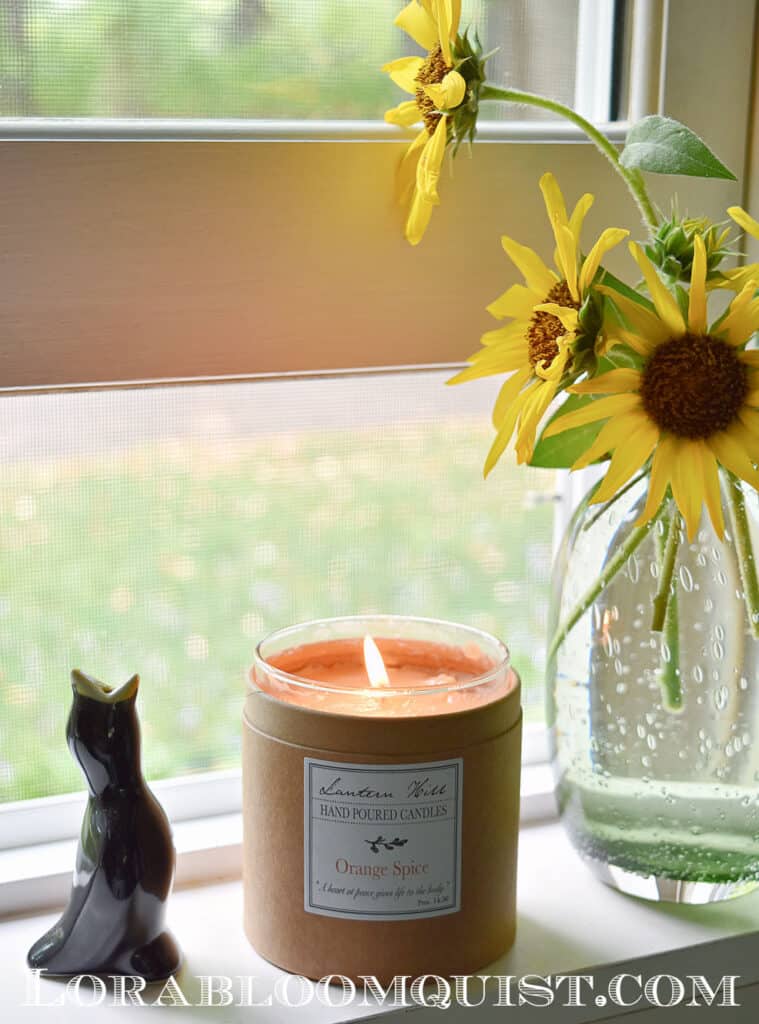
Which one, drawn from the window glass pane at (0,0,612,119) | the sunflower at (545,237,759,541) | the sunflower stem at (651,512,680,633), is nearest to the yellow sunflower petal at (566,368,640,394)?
the sunflower at (545,237,759,541)

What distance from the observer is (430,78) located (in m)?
0.55

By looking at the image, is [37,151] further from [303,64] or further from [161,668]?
[161,668]

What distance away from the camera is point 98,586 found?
27.2 inches

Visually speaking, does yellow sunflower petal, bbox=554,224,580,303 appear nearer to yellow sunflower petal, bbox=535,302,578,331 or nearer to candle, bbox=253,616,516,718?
yellow sunflower petal, bbox=535,302,578,331

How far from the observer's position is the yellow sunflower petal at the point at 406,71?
0.57 m

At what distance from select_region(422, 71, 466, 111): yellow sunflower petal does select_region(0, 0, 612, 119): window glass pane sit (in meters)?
0.11

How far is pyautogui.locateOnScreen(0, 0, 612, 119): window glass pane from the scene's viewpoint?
0.57m

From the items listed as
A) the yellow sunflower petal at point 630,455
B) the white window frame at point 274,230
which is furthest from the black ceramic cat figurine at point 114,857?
the yellow sunflower petal at point 630,455

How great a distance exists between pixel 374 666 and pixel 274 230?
0.76 ft

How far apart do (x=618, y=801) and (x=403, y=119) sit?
369 mm

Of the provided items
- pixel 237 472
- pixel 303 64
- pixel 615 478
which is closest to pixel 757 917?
pixel 615 478

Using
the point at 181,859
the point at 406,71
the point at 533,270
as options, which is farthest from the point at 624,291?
the point at 181,859

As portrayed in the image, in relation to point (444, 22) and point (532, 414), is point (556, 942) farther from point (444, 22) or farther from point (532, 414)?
point (444, 22)

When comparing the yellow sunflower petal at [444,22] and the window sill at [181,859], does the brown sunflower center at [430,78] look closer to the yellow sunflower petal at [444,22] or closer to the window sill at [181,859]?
the yellow sunflower petal at [444,22]
